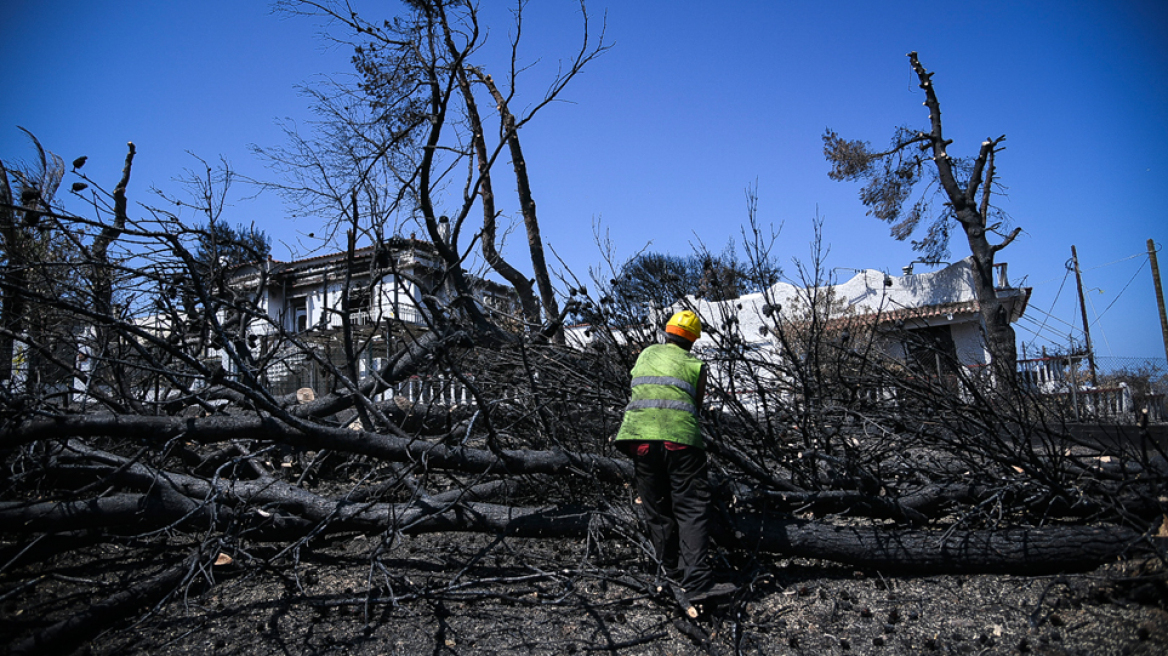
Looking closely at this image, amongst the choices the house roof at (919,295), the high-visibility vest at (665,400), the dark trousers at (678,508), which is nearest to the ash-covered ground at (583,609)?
the dark trousers at (678,508)

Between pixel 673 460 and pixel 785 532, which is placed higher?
pixel 673 460

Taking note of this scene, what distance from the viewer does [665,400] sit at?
319cm

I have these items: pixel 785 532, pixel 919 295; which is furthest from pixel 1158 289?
pixel 785 532

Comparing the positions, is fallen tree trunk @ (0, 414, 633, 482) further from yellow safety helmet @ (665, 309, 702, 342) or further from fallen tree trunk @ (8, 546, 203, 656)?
yellow safety helmet @ (665, 309, 702, 342)

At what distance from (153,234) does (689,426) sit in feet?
9.92

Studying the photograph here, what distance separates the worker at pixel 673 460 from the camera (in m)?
3.04

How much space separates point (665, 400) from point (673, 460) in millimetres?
294

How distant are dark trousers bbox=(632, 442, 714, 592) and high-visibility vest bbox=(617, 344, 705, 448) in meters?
0.08


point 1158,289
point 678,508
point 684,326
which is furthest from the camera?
point 1158,289

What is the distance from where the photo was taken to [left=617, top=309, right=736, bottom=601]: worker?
3.04 metres

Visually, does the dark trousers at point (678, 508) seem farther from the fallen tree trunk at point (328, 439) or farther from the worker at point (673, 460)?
the fallen tree trunk at point (328, 439)

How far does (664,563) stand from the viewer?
127 inches

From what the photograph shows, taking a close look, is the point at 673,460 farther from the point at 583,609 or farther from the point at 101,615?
the point at 101,615

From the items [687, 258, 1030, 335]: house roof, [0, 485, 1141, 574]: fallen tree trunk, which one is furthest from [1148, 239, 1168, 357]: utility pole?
[0, 485, 1141, 574]: fallen tree trunk
